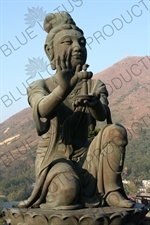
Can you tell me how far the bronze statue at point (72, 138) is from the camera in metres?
3.13

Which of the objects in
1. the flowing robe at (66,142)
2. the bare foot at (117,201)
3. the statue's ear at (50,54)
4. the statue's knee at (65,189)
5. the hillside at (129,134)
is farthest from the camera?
the hillside at (129,134)

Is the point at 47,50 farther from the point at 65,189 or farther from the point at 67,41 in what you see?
the point at 65,189

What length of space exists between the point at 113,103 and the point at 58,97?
46.2 m

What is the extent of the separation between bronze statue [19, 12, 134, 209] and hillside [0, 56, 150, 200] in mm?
748

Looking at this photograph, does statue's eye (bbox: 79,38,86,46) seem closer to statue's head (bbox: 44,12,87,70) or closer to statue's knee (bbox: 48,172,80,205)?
statue's head (bbox: 44,12,87,70)

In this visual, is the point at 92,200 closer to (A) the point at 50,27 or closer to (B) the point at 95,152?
(B) the point at 95,152

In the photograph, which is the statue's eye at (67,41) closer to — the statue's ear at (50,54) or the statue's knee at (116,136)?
the statue's ear at (50,54)

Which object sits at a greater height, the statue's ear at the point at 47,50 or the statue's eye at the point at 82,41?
the statue's ear at the point at 47,50

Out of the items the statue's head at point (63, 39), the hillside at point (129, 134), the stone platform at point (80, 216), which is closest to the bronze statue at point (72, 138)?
the statue's head at point (63, 39)

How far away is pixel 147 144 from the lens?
32.3 meters

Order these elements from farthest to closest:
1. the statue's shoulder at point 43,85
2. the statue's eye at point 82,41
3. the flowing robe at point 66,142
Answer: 1. the statue's eye at point 82,41
2. the statue's shoulder at point 43,85
3. the flowing robe at point 66,142

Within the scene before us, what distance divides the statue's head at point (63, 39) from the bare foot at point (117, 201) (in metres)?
1.31

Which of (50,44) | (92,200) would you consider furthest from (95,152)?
(50,44)

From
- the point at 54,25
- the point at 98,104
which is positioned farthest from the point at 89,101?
the point at 54,25
